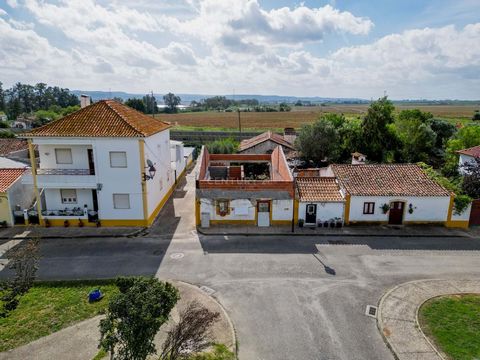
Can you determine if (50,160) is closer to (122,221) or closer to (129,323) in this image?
(122,221)

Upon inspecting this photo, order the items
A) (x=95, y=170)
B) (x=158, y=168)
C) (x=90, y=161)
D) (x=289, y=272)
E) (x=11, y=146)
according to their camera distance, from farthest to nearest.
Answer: (x=11, y=146) → (x=158, y=168) → (x=90, y=161) → (x=95, y=170) → (x=289, y=272)

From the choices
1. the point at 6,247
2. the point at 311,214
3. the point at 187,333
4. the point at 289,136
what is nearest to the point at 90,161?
the point at 6,247

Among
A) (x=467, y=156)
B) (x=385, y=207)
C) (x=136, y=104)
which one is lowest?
(x=385, y=207)

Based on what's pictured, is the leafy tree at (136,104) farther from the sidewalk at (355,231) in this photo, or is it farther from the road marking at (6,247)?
the sidewalk at (355,231)

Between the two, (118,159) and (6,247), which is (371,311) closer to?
(118,159)

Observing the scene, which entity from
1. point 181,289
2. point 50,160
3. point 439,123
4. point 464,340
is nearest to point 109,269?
point 181,289

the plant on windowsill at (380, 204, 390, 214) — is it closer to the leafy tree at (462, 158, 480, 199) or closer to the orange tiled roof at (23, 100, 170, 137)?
the leafy tree at (462, 158, 480, 199)

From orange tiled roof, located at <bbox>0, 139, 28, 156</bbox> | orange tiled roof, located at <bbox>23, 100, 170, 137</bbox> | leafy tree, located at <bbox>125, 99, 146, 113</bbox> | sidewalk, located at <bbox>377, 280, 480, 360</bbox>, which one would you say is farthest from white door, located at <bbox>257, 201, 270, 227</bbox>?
leafy tree, located at <bbox>125, 99, 146, 113</bbox>
